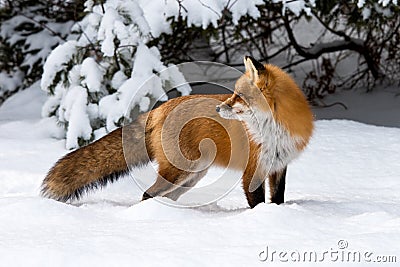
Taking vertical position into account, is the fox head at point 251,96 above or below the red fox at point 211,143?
above

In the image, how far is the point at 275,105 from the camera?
3369 millimetres

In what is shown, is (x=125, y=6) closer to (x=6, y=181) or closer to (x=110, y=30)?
(x=110, y=30)

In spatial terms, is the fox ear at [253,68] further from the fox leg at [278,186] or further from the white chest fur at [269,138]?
the fox leg at [278,186]

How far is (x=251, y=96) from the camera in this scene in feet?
11.0

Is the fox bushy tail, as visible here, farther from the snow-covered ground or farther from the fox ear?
the fox ear

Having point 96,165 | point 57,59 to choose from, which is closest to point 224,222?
point 96,165

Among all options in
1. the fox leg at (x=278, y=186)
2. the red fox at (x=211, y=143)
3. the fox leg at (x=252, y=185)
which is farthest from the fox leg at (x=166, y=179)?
the fox leg at (x=278, y=186)

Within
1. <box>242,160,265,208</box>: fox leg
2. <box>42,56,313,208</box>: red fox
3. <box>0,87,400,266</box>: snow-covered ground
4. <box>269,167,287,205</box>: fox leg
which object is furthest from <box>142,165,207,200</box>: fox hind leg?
<box>269,167,287,205</box>: fox leg

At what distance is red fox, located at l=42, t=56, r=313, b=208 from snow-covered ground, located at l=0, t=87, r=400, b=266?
0.15 metres

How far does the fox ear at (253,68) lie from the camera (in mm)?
3266

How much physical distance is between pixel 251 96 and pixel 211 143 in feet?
1.10

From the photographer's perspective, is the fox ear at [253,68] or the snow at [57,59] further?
the snow at [57,59]

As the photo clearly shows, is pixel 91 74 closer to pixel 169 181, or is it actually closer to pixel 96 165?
pixel 96 165

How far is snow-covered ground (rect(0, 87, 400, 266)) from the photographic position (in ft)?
8.34
